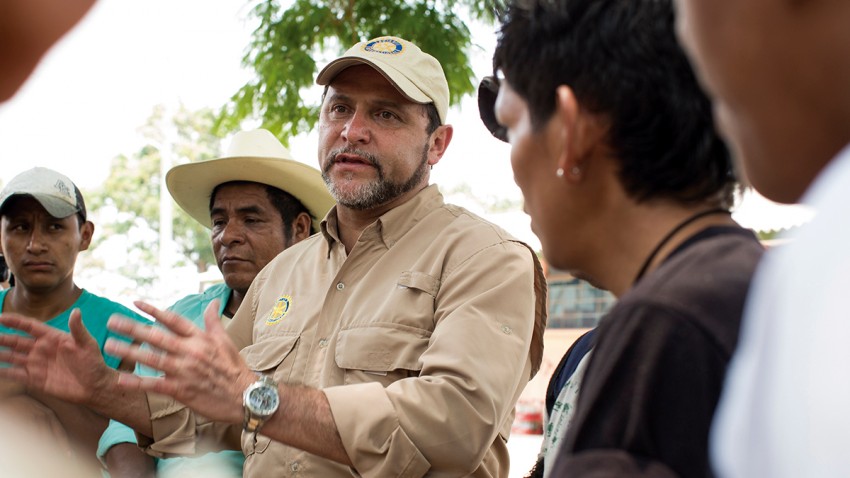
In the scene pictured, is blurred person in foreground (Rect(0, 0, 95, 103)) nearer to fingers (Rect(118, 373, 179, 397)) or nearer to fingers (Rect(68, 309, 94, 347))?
fingers (Rect(118, 373, 179, 397))

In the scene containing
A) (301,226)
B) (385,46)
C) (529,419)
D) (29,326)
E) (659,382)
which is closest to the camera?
(659,382)

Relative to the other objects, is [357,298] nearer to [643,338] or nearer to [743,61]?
[643,338]

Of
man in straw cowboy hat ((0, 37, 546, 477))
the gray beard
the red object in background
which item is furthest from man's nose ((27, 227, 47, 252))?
the red object in background

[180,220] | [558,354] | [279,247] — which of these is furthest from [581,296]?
[180,220]

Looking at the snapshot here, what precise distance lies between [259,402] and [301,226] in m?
2.32

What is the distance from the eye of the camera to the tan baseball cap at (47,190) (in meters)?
4.35

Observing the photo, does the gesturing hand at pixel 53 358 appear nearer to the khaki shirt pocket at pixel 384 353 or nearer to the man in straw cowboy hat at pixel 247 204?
the khaki shirt pocket at pixel 384 353

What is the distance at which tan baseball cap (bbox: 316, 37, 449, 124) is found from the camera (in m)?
3.21

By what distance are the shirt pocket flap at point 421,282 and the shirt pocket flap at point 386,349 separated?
130 millimetres

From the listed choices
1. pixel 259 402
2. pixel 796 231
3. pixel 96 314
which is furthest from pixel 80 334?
pixel 796 231

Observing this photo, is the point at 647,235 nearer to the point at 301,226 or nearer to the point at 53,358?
the point at 53,358

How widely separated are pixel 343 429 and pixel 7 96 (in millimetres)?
1819

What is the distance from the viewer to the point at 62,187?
14.7ft

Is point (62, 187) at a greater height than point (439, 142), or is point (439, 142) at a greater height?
point (439, 142)
